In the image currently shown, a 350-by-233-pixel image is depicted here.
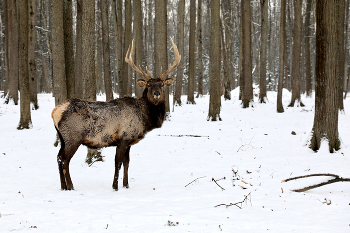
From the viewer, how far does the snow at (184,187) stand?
3848 millimetres

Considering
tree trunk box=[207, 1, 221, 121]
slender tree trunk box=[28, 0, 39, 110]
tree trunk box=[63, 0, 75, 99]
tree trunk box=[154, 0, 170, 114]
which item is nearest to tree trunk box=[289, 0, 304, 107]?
tree trunk box=[207, 1, 221, 121]

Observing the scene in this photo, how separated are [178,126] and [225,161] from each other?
208 inches

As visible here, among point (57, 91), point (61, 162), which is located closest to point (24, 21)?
point (57, 91)

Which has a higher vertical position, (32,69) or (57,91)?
(32,69)

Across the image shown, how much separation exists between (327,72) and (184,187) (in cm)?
480

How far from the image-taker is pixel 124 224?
3801mm

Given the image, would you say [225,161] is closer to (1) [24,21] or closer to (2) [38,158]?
(2) [38,158]

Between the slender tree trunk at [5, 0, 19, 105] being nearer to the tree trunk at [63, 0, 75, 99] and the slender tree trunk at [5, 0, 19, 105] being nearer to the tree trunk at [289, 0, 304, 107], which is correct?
the tree trunk at [63, 0, 75, 99]

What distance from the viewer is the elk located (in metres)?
5.44

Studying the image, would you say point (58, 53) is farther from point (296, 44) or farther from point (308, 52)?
point (308, 52)

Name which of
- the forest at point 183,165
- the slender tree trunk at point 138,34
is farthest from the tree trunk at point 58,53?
the slender tree trunk at point 138,34

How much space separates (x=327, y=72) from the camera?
756 centimetres

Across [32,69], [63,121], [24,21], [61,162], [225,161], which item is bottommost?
[225,161]

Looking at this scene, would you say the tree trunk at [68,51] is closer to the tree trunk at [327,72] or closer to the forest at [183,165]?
the forest at [183,165]
